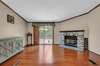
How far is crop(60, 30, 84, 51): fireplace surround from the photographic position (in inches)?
370

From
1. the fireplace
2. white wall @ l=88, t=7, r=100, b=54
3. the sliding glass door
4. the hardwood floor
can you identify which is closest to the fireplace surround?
the fireplace

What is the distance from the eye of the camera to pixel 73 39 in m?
10.7

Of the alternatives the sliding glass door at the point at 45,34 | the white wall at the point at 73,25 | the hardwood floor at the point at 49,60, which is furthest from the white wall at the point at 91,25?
the sliding glass door at the point at 45,34

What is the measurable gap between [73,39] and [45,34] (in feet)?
15.8

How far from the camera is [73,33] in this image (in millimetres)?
10484

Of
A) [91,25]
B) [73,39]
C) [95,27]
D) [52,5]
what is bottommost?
[73,39]

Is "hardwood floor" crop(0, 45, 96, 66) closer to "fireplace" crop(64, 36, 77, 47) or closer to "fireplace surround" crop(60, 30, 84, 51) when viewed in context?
"fireplace surround" crop(60, 30, 84, 51)

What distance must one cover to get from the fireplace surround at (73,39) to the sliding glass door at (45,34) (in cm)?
261

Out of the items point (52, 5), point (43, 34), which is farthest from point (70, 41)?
point (52, 5)

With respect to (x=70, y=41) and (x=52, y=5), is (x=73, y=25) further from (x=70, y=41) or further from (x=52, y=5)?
(x=52, y=5)

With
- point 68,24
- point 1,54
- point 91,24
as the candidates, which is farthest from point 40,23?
point 1,54

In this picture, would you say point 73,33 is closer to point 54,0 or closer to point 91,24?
point 91,24

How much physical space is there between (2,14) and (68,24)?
6950 millimetres

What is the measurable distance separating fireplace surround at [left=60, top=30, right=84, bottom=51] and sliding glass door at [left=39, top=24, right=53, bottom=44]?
2608mm
